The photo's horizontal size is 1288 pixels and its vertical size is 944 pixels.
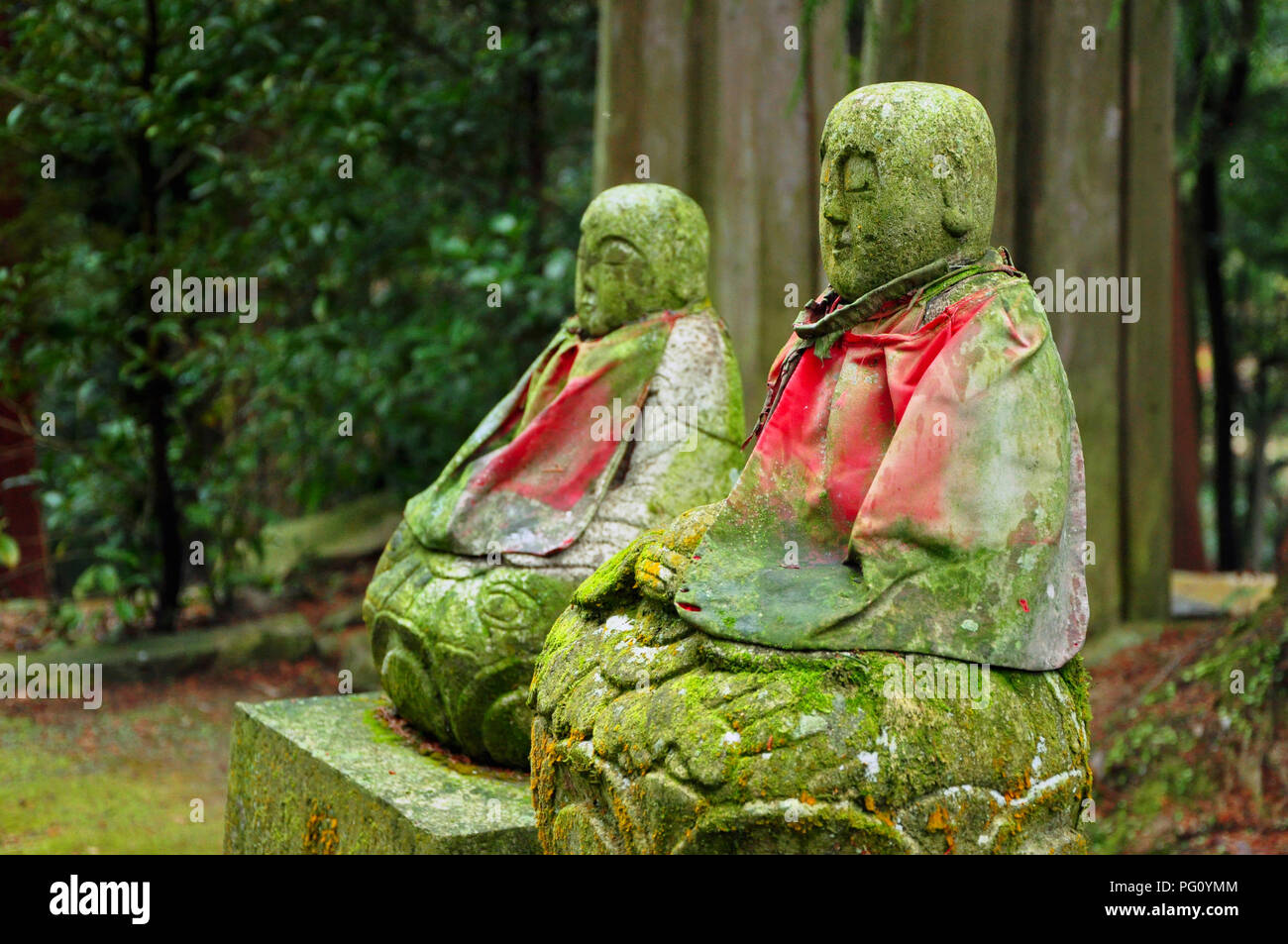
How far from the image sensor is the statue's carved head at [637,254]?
13.6 feet

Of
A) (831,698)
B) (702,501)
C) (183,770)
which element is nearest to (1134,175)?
(702,501)

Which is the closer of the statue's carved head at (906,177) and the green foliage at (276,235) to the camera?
the statue's carved head at (906,177)

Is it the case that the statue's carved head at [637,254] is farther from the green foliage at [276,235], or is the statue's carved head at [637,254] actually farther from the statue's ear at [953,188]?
the green foliage at [276,235]

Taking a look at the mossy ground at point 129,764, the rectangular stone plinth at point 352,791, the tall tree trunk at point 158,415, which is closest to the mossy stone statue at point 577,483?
the rectangular stone plinth at point 352,791

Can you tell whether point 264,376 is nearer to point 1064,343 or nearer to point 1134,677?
point 1064,343

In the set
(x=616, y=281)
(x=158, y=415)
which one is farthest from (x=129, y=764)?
(x=616, y=281)

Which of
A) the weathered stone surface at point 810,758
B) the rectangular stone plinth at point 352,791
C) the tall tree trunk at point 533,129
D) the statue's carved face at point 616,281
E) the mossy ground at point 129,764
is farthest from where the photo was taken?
the tall tree trunk at point 533,129

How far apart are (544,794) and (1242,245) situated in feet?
38.7

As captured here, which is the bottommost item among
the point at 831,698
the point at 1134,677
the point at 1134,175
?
the point at 1134,677

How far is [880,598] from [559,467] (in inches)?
66.4

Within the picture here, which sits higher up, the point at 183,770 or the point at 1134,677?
the point at 1134,677

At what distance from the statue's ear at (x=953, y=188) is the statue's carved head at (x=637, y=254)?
4.81 ft

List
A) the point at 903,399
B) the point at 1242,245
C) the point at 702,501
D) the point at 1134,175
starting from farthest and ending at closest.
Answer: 1. the point at 1242,245
2. the point at 1134,175
3. the point at 702,501
4. the point at 903,399

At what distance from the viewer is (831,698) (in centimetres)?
252
